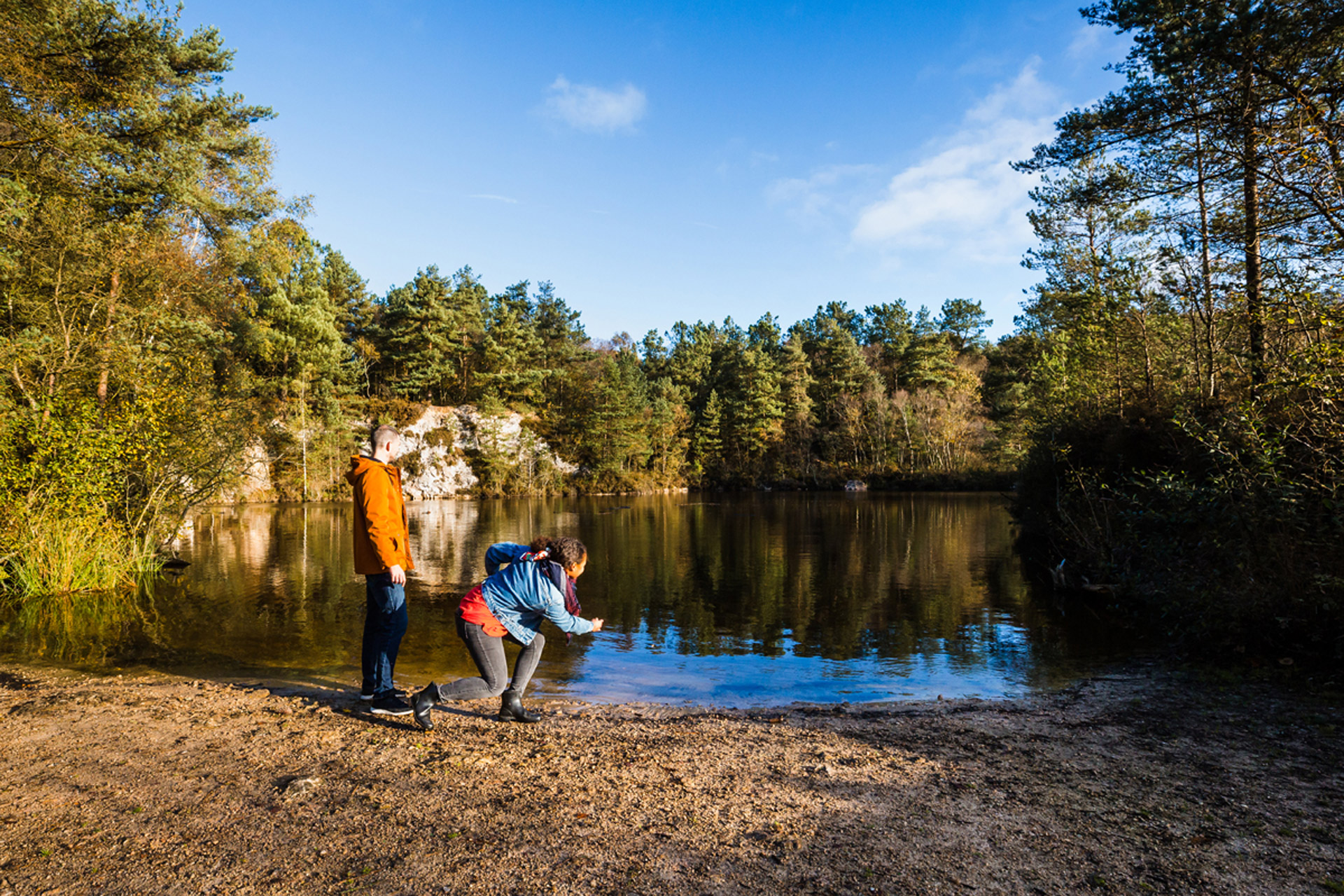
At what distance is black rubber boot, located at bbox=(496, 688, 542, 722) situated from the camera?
521cm

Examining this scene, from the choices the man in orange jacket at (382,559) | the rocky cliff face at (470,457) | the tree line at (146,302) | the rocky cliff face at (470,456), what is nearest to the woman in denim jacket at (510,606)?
the man in orange jacket at (382,559)

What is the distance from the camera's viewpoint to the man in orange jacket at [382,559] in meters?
5.09

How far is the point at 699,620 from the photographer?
11.1 m

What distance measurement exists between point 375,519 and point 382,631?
96 centimetres

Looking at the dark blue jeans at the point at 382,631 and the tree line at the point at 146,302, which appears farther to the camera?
the tree line at the point at 146,302

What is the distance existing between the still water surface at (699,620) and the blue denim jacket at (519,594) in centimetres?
243

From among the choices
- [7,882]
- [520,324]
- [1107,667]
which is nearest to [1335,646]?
[1107,667]

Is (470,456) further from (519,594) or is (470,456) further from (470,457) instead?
(519,594)

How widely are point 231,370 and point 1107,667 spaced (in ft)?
130

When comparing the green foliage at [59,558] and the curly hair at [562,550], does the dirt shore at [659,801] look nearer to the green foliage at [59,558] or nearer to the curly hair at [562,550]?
Answer: the curly hair at [562,550]

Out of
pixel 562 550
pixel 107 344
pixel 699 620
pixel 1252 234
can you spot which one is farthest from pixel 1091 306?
pixel 107 344

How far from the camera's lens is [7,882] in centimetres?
275

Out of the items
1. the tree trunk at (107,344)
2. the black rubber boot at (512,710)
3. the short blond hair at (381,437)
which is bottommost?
the black rubber boot at (512,710)

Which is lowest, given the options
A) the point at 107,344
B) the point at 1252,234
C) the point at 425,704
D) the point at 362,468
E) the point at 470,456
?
the point at 425,704
